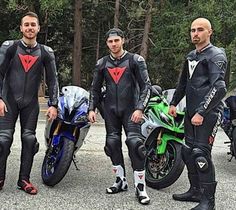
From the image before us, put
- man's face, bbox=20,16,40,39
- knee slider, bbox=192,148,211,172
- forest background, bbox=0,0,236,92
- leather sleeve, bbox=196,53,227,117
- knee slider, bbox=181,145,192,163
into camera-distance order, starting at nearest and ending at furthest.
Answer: leather sleeve, bbox=196,53,227,117 → knee slider, bbox=192,148,211,172 → knee slider, bbox=181,145,192,163 → man's face, bbox=20,16,40,39 → forest background, bbox=0,0,236,92

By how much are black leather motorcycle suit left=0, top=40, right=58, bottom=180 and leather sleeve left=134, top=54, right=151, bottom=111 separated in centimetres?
91

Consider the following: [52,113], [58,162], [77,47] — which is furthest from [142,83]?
[77,47]

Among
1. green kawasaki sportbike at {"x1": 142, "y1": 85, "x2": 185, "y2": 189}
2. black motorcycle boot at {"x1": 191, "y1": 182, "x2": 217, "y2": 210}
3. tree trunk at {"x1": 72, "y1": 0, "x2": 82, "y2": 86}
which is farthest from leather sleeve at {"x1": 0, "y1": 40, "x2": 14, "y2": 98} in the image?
tree trunk at {"x1": 72, "y1": 0, "x2": 82, "y2": 86}

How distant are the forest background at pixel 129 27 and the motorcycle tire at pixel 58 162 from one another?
29.7ft

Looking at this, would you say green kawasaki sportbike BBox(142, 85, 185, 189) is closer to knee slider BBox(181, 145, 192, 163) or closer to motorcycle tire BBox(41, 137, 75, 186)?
knee slider BBox(181, 145, 192, 163)

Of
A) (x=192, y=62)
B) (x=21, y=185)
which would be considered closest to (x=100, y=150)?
(x=21, y=185)

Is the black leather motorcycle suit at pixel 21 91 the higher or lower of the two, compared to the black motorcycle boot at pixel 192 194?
higher

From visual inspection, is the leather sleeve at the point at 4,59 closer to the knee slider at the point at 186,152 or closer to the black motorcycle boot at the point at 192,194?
the knee slider at the point at 186,152

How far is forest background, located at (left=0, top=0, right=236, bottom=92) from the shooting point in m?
14.9

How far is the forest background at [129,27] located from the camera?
14.9 meters

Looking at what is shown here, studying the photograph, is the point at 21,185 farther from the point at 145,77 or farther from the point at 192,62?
the point at 192,62

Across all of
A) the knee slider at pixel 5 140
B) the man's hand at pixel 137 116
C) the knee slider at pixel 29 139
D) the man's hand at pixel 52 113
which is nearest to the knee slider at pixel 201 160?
the man's hand at pixel 137 116

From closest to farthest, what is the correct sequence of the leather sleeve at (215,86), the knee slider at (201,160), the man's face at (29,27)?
1. the leather sleeve at (215,86)
2. the knee slider at (201,160)
3. the man's face at (29,27)

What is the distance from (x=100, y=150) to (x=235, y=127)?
2353 millimetres
